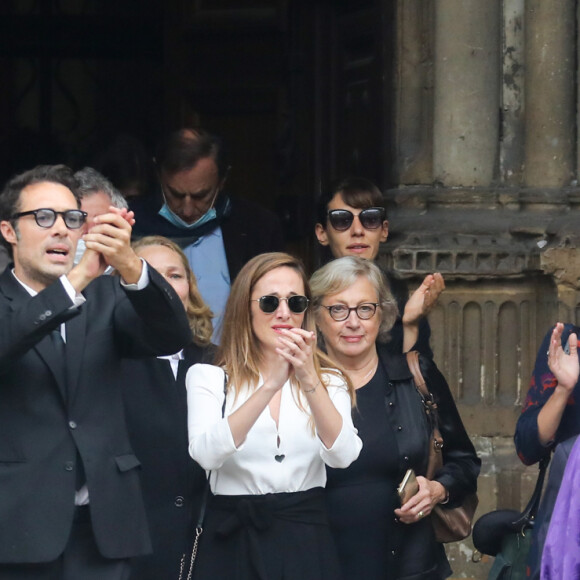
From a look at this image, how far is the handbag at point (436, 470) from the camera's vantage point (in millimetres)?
5203

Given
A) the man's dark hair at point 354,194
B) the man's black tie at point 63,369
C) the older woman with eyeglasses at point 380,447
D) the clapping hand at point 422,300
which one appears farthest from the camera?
the man's dark hair at point 354,194

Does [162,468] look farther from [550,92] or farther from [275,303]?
[550,92]

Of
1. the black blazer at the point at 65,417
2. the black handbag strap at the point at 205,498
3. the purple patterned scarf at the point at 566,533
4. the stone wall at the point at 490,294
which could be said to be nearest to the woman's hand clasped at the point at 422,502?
the black handbag strap at the point at 205,498

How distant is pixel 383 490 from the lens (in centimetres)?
502

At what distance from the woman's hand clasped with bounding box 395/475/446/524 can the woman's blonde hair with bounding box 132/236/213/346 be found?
845 mm

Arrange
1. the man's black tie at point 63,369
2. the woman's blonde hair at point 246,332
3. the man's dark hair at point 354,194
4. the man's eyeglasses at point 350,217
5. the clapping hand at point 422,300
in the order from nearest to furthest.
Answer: the man's black tie at point 63,369
the woman's blonde hair at point 246,332
the clapping hand at point 422,300
the man's eyeglasses at point 350,217
the man's dark hair at point 354,194

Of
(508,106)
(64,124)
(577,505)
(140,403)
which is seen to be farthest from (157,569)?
(64,124)

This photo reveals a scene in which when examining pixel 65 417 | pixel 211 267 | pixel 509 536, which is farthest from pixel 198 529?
pixel 211 267

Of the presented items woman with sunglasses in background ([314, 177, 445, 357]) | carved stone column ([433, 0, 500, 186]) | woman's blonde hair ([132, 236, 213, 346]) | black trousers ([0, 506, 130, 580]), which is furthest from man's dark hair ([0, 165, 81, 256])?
carved stone column ([433, 0, 500, 186])

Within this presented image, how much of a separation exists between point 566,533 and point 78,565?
1.29 metres

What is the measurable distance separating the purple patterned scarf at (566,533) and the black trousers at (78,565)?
45.3 inches

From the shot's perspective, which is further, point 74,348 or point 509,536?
point 509,536

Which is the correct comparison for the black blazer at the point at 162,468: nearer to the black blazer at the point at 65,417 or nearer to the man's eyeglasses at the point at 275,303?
the man's eyeglasses at the point at 275,303

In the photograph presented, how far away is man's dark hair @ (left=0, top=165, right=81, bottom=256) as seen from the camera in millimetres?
4434
